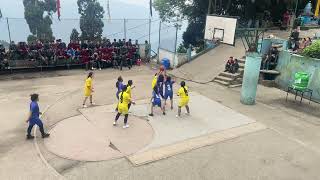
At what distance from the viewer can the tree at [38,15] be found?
3034 cm

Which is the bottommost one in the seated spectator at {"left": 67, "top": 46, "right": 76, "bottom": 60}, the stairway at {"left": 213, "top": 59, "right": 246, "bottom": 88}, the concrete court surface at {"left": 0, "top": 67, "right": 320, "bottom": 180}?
the concrete court surface at {"left": 0, "top": 67, "right": 320, "bottom": 180}

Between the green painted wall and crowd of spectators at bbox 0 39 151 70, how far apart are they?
947 centimetres

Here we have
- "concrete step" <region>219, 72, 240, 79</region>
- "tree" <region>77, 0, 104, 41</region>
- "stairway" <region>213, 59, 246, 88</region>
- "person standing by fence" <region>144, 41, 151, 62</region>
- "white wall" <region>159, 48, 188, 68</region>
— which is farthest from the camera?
"tree" <region>77, 0, 104, 41</region>

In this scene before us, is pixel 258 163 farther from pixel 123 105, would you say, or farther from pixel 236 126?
pixel 123 105

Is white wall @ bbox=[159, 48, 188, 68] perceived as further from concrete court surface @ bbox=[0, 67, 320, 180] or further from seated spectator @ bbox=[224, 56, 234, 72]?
concrete court surface @ bbox=[0, 67, 320, 180]

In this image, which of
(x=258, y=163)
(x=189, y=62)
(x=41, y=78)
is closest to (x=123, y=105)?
(x=258, y=163)

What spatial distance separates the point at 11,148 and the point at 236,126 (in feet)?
26.0

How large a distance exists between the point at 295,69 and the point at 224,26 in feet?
14.5

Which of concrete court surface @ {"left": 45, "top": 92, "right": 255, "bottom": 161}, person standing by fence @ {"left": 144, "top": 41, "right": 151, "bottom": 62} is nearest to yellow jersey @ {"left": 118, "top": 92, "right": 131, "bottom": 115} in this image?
concrete court surface @ {"left": 45, "top": 92, "right": 255, "bottom": 161}

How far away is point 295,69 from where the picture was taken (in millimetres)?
17188

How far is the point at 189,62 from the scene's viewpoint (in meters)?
21.9

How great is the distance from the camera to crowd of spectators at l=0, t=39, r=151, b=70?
19.2m

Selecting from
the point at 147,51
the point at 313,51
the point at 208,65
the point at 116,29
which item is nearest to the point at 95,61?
the point at 147,51

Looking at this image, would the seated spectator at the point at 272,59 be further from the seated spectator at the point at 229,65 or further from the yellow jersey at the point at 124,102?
the yellow jersey at the point at 124,102
